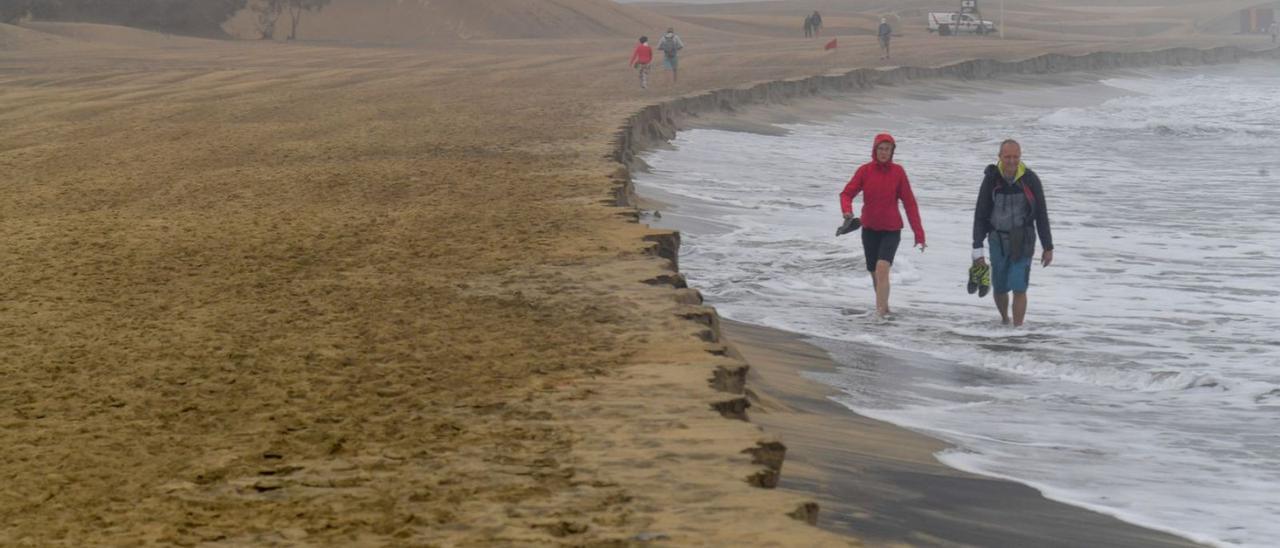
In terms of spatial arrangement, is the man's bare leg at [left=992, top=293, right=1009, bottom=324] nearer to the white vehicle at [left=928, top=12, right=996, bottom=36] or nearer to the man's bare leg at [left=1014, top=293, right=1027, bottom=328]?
the man's bare leg at [left=1014, top=293, right=1027, bottom=328]

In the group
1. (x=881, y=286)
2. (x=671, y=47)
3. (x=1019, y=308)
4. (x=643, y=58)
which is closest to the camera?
(x=1019, y=308)

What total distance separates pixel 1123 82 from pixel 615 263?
175 ft

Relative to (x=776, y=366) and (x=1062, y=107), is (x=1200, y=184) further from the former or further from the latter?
(x=1062, y=107)

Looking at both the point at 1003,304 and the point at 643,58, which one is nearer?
the point at 1003,304

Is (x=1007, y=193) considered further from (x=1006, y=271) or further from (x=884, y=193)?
(x=884, y=193)

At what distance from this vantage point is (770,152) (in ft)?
93.9

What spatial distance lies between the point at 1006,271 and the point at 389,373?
6.28m

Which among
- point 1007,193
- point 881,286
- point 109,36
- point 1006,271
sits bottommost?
point 109,36

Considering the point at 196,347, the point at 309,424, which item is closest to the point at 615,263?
the point at 196,347

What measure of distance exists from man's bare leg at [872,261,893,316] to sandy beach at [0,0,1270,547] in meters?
1.43

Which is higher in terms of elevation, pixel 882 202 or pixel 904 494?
pixel 882 202

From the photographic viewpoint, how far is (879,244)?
13.1 m

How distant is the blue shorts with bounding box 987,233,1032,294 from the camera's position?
40.5 feet

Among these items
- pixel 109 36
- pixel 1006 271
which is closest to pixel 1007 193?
pixel 1006 271
